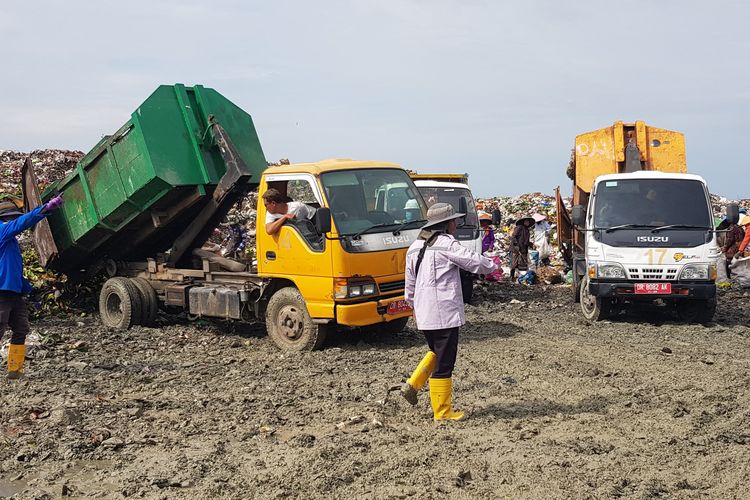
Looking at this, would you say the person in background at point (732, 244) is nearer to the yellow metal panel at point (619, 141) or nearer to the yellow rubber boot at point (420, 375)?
the yellow metal panel at point (619, 141)

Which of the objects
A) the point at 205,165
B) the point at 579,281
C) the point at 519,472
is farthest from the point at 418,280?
the point at 579,281

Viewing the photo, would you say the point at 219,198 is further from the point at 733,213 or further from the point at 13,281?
the point at 733,213

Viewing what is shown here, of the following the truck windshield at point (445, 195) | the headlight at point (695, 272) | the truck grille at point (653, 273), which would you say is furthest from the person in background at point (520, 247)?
the headlight at point (695, 272)

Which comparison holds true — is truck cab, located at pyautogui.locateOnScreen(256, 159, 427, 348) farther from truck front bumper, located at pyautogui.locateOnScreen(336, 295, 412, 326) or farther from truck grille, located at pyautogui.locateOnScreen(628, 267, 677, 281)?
truck grille, located at pyautogui.locateOnScreen(628, 267, 677, 281)

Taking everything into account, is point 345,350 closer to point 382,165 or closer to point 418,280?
point 382,165

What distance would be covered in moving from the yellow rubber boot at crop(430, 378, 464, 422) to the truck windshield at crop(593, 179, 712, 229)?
5406 mm

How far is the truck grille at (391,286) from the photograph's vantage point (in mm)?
8383

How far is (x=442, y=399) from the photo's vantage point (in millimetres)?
5859

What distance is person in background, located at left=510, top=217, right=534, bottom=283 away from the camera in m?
15.6

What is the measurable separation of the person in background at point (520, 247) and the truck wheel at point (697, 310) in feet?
16.1

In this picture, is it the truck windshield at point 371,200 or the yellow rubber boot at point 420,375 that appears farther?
the truck windshield at point 371,200

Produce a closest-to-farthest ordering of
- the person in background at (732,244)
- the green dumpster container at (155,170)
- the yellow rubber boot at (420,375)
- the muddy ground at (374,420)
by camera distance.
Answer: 1. the muddy ground at (374,420)
2. the yellow rubber boot at (420,375)
3. the green dumpster container at (155,170)
4. the person in background at (732,244)

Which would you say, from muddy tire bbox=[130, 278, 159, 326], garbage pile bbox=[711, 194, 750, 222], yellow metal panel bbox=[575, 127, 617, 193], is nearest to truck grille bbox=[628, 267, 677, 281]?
yellow metal panel bbox=[575, 127, 617, 193]

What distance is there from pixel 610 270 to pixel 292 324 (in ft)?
14.1
